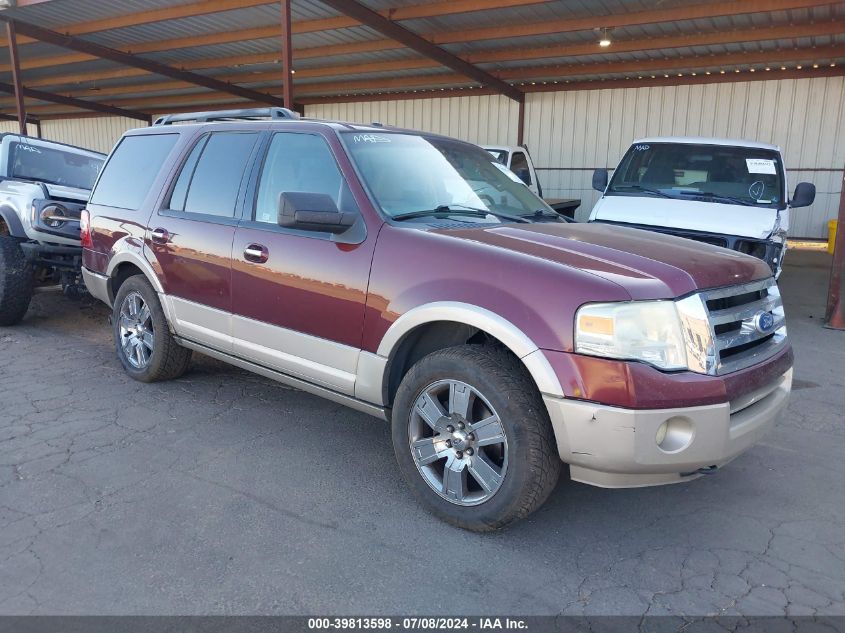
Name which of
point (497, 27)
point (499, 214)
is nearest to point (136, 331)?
point (499, 214)

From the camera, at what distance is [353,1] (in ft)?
36.8

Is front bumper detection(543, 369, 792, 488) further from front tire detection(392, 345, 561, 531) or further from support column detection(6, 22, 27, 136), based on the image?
support column detection(6, 22, 27, 136)

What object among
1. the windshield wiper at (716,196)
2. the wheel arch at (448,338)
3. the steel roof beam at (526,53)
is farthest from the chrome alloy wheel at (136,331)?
the steel roof beam at (526,53)

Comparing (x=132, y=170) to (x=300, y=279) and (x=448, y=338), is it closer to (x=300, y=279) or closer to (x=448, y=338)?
(x=300, y=279)

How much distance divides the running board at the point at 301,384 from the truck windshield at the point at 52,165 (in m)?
4.29

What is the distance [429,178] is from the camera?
12.5 feet

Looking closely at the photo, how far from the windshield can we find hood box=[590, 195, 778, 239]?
9.34 feet

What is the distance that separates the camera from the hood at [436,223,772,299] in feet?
8.96

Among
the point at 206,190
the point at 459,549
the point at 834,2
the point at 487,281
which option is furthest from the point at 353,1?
the point at 459,549

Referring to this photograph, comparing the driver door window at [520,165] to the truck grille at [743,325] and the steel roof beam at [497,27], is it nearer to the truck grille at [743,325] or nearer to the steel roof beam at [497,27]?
the steel roof beam at [497,27]

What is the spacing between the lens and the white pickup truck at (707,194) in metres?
6.45

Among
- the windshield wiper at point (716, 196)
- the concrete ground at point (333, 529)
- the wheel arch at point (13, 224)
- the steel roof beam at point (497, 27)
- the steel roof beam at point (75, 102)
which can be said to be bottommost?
the concrete ground at point (333, 529)

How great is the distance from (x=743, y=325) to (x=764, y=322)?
194 millimetres

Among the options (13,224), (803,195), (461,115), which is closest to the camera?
(13,224)
